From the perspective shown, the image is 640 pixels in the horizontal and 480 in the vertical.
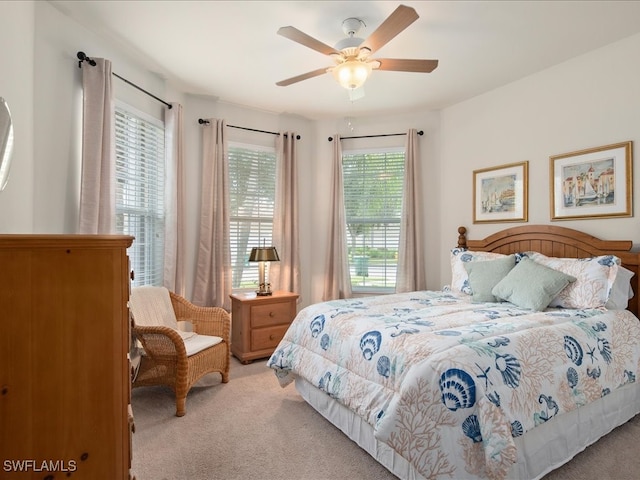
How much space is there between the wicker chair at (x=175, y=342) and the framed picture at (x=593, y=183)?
10.4ft

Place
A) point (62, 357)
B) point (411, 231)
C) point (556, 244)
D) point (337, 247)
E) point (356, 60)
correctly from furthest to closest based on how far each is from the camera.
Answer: point (337, 247) → point (411, 231) → point (556, 244) → point (356, 60) → point (62, 357)

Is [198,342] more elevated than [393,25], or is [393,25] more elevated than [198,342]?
[393,25]

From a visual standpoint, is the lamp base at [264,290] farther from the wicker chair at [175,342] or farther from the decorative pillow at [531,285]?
the decorative pillow at [531,285]

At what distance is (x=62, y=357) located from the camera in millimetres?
1073

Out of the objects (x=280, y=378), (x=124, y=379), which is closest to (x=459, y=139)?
(x=280, y=378)

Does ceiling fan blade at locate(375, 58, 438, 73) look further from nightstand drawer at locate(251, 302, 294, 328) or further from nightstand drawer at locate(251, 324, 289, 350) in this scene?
nightstand drawer at locate(251, 324, 289, 350)

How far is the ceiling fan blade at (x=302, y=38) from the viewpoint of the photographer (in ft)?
6.72

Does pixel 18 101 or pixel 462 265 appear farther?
pixel 462 265

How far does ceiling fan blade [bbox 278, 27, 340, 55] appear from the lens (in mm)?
2047

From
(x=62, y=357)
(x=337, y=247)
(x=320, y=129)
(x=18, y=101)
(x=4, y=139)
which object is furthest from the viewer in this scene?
(x=320, y=129)

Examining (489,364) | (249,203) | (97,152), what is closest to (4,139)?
(97,152)

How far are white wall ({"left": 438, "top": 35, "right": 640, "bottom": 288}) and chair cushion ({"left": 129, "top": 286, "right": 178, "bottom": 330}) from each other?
303 centimetres

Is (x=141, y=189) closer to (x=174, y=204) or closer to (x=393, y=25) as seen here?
(x=174, y=204)

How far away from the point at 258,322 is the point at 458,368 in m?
2.34
